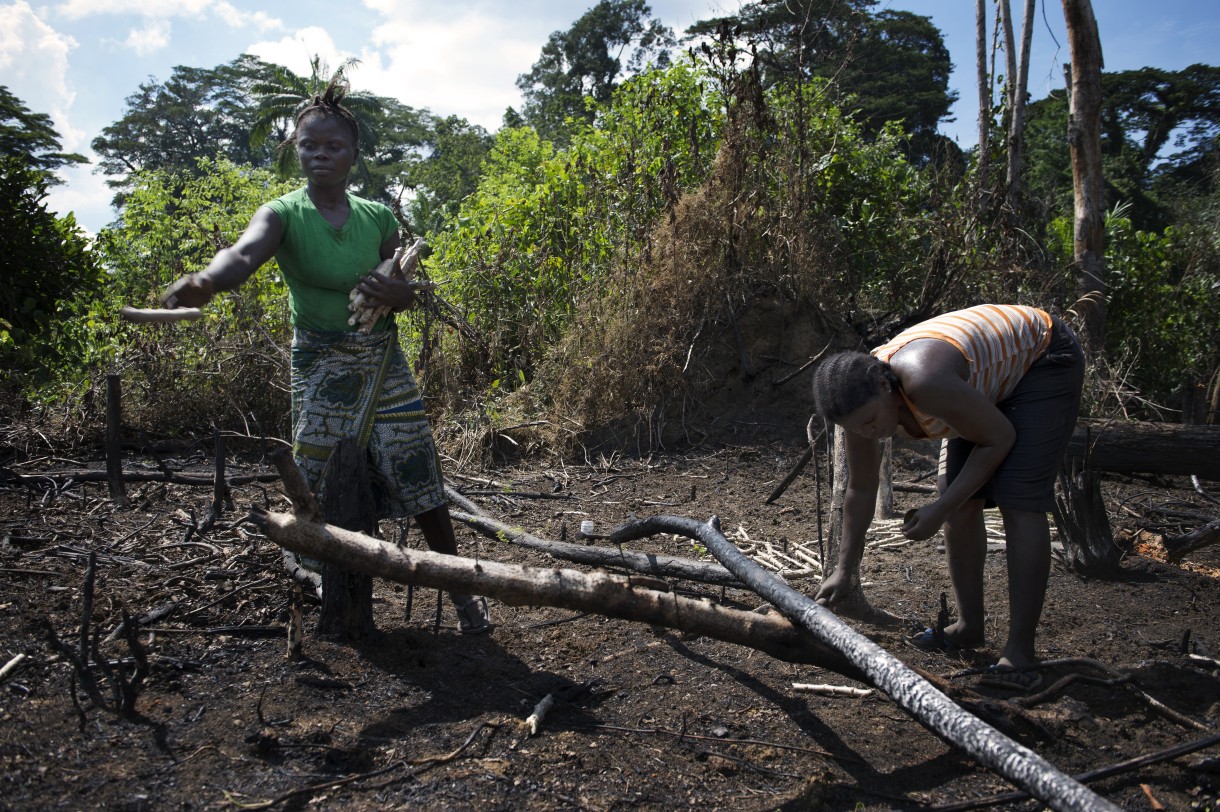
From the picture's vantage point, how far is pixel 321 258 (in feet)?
10.4

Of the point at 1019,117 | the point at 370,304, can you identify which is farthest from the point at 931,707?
the point at 1019,117

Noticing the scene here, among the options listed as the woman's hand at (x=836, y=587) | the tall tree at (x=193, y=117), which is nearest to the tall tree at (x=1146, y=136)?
the woman's hand at (x=836, y=587)

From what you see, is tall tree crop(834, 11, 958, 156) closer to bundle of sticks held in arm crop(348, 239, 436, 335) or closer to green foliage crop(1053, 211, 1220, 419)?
green foliage crop(1053, 211, 1220, 419)

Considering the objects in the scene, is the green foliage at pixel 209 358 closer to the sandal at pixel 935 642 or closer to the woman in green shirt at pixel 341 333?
the woman in green shirt at pixel 341 333

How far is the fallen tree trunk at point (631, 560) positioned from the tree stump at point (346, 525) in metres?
1.20

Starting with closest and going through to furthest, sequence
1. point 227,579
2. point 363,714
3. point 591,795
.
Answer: point 591,795, point 363,714, point 227,579

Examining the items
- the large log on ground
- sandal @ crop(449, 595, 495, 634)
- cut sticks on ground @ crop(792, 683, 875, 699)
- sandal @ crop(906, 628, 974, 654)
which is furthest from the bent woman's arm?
the large log on ground

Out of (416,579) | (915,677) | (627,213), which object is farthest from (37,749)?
(627,213)

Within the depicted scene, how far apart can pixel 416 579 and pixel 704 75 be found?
7098 millimetres

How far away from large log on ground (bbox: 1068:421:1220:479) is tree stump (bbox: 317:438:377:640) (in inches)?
145

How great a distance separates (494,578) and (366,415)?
3.14 ft

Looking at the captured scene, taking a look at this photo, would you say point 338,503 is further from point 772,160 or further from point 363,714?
point 772,160

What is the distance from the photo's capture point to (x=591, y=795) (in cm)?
229

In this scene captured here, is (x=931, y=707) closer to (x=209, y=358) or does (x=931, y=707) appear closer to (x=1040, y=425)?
(x=1040, y=425)
